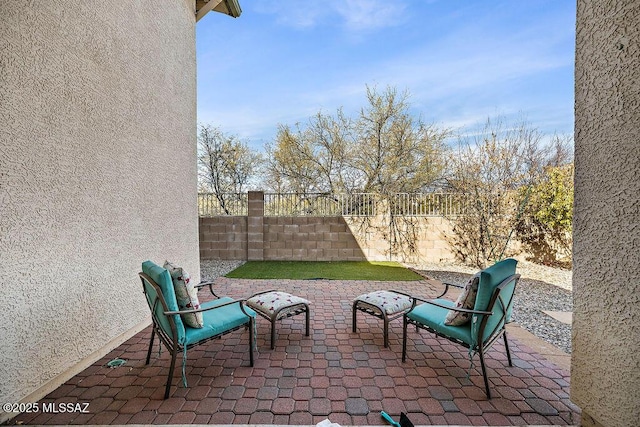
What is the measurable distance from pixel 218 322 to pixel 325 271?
4.80 meters

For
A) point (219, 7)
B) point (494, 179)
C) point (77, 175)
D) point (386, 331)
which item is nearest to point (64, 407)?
point (77, 175)

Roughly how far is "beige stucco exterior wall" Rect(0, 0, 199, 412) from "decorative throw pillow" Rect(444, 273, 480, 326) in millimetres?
3753

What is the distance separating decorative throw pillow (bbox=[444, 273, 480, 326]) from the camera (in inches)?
98.3

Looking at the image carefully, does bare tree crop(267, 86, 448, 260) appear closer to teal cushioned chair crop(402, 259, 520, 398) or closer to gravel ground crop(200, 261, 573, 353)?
gravel ground crop(200, 261, 573, 353)

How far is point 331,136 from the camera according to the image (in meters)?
12.0

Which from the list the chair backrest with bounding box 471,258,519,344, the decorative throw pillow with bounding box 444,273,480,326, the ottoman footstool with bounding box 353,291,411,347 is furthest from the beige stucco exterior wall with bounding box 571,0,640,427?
the ottoman footstool with bounding box 353,291,411,347

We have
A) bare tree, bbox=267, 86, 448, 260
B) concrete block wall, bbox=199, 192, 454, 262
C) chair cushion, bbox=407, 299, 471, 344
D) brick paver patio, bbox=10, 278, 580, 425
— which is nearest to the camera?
brick paver patio, bbox=10, 278, 580, 425

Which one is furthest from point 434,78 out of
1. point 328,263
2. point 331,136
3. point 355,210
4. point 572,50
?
point 572,50

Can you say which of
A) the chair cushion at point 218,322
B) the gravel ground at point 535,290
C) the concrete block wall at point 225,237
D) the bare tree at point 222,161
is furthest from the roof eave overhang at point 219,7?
the bare tree at point 222,161

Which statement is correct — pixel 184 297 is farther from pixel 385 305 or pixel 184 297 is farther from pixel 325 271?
pixel 325 271

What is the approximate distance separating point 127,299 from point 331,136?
10.2 m

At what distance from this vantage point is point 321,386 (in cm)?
242

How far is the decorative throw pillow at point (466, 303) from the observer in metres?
2.50

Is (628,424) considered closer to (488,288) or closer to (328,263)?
(488,288)
